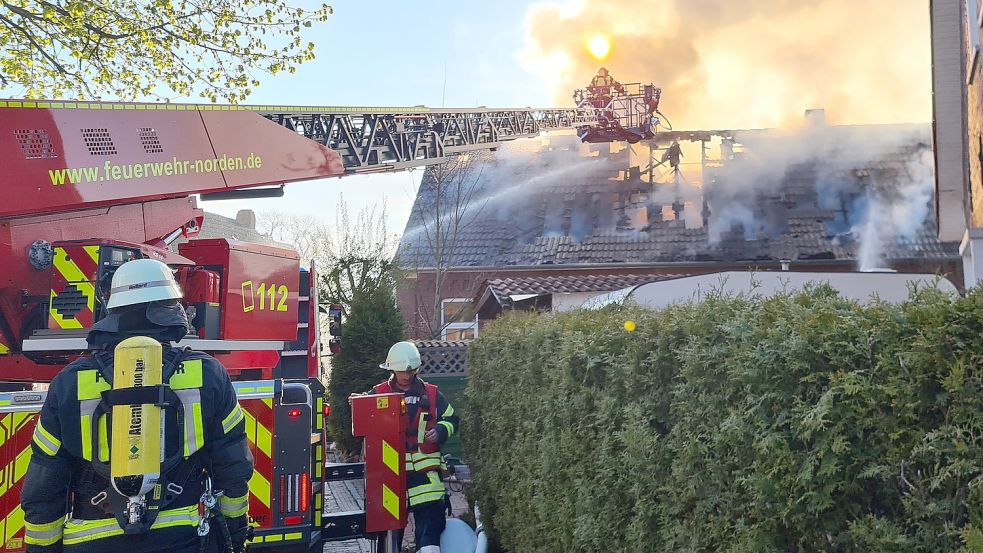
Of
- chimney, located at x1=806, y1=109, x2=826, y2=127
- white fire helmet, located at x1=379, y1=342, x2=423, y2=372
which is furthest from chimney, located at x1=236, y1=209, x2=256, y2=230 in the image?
white fire helmet, located at x1=379, y1=342, x2=423, y2=372

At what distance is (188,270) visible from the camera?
23.4ft

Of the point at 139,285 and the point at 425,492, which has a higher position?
the point at 139,285

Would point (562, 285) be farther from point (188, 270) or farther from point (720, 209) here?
point (188, 270)

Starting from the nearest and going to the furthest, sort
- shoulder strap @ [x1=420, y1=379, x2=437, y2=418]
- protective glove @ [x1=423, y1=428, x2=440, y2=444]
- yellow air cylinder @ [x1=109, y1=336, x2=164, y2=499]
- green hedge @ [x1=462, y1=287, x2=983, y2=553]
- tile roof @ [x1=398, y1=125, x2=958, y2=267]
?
green hedge @ [x1=462, y1=287, x2=983, y2=553] → yellow air cylinder @ [x1=109, y1=336, x2=164, y2=499] → protective glove @ [x1=423, y1=428, x2=440, y2=444] → shoulder strap @ [x1=420, y1=379, x2=437, y2=418] → tile roof @ [x1=398, y1=125, x2=958, y2=267]

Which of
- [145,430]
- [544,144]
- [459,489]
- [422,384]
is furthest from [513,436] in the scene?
[544,144]

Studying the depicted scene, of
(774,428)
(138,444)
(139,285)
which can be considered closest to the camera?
(774,428)

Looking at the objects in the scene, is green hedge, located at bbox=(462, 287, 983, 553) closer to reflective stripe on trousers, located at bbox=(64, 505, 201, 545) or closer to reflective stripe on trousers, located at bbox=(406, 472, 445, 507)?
reflective stripe on trousers, located at bbox=(406, 472, 445, 507)

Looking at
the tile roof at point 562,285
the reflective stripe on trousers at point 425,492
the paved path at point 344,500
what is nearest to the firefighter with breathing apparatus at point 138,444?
the reflective stripe on trousers at point 425,492

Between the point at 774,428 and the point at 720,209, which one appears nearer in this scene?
the point at 774,428

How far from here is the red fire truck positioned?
591 cm

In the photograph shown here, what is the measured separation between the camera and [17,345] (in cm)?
610

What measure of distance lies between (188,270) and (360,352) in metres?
7.33

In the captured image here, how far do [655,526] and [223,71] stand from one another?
9.84 meters

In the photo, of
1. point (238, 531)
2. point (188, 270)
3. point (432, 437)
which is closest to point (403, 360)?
point (432, 437)
